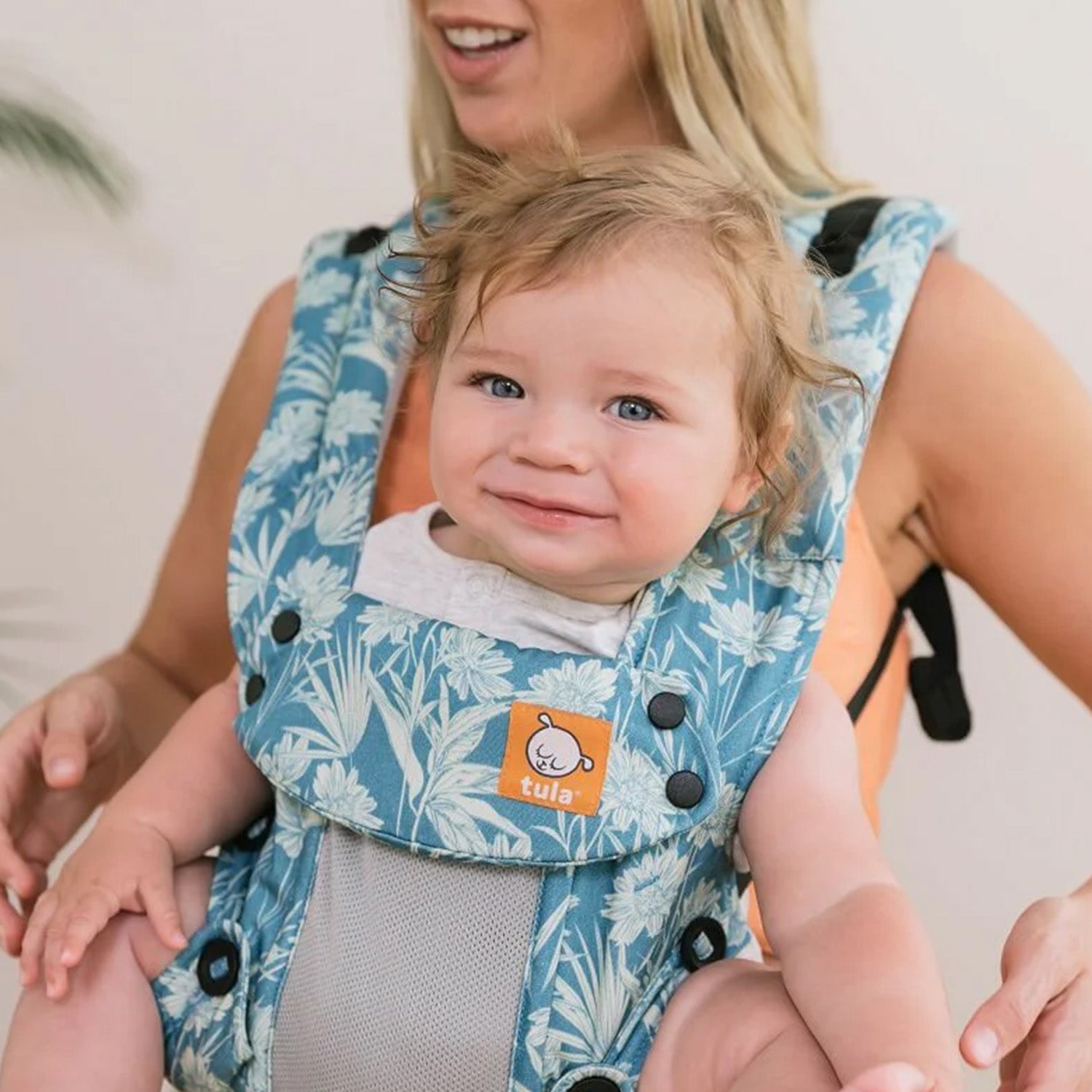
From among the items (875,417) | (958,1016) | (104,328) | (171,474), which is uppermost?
(875,417)

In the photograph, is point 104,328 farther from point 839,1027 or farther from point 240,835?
point 839,1027

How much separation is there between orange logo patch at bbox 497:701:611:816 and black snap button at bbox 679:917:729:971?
0.11 m

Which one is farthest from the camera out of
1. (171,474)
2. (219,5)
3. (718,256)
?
(171,474)

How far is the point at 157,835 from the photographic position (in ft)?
3.50

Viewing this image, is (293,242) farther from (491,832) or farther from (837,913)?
(837,913)

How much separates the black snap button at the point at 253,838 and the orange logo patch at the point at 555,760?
0.23 m

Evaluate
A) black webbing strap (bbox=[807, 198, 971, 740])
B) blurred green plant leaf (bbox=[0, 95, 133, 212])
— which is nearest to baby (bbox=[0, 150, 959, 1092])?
black webbing strap (bbox=[807, 198, 971, 740])

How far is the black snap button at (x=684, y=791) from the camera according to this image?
969 mm

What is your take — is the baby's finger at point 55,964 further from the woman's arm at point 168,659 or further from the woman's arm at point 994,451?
the woman's arm at point 994,451

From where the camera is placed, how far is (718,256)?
3.16ft

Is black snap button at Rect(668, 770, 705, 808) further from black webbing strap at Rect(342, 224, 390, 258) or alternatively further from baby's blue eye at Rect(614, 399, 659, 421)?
black webbing strap at Rect(342, 224, 390, 258)

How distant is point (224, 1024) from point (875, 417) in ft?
1.98

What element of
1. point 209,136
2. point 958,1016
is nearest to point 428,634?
point 209,136

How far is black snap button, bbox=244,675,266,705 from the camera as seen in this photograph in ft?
3.55
